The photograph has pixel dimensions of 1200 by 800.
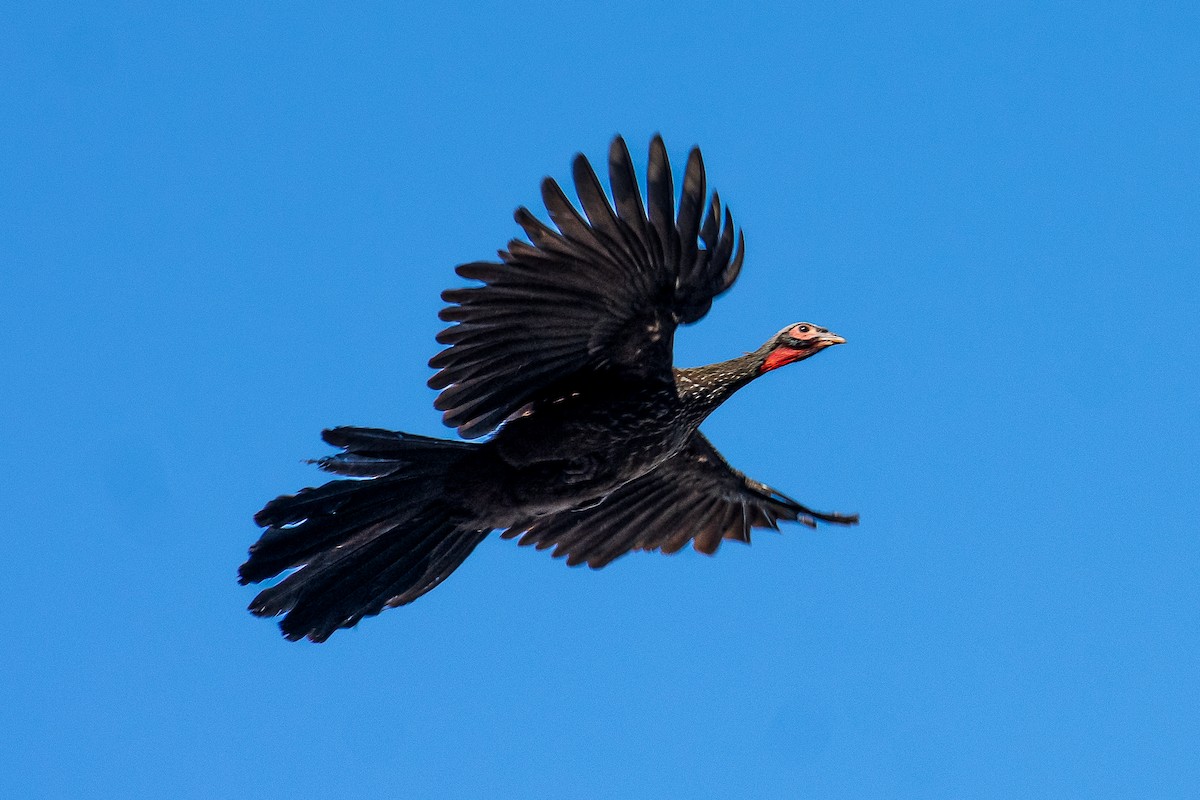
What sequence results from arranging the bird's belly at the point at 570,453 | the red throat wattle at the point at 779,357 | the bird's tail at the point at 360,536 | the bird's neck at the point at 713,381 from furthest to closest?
the red throat wattle at the point at 779,357, the bird's neck at the point at 713,381, the bird's belly at the point at 570,453, the bird's tail at the point at 360,536

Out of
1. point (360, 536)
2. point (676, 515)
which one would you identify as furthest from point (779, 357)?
point (360, 536)

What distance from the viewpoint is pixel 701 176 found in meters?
7.72

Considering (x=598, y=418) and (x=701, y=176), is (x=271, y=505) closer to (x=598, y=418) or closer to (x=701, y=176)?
(x=598, y=418)

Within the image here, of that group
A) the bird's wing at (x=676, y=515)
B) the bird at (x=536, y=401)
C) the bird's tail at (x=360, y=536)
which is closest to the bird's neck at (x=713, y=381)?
the bird at (x=536, y=401)

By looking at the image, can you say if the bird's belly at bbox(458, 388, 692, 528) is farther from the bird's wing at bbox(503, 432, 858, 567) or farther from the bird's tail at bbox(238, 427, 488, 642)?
the bird's wing at bbox(503, 432, 858, 567)

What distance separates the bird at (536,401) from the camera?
25.7ft

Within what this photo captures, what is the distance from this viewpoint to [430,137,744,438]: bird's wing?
7695mm

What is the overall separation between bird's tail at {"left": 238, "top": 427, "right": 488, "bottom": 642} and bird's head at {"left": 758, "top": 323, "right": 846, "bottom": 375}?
2061 mm

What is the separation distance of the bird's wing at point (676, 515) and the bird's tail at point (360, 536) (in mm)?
1001

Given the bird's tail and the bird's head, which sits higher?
the bird's head

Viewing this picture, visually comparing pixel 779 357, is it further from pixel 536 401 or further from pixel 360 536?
pixel 360 536

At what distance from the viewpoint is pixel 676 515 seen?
10367mm

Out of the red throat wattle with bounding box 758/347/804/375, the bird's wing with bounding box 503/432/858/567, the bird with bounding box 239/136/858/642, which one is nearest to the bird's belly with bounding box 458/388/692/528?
the bird with bounding box 239/136/858/642

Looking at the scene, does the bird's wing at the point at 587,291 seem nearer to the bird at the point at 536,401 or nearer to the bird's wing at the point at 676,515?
the bird at the point at 536,401
